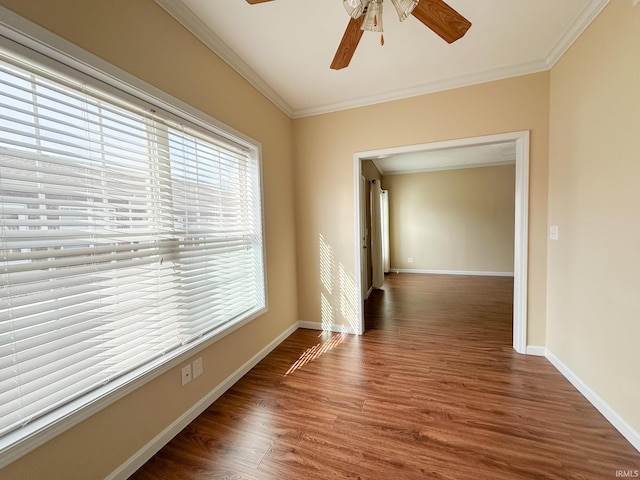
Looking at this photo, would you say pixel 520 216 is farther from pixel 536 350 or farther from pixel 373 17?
pixel 373 17

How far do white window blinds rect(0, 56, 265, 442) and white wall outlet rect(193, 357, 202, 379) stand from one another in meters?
0.15

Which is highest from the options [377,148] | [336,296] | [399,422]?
[377,148]

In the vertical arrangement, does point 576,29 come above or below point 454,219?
above

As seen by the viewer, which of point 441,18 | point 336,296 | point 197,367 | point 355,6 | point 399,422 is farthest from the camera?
point 336,296

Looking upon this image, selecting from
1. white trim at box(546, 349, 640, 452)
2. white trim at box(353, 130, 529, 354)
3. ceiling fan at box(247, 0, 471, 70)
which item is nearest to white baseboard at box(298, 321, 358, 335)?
white trim at box(353, 130, 529, 354)

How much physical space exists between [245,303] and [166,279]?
2.87 ft

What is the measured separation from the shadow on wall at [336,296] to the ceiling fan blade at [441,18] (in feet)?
6.93

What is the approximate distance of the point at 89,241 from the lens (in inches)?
47.5

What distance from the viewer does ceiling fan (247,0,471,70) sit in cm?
127

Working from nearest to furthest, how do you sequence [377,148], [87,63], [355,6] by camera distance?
[87,63]
[355,6]
[377,148]

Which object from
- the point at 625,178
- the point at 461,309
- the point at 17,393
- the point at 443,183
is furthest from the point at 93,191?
the point at 443,183

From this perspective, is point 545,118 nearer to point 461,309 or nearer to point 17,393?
point 461,309

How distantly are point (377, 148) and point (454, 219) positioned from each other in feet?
14.1

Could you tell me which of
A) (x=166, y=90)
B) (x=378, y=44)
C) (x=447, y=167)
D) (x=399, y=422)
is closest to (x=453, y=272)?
(x=447, y=167)
